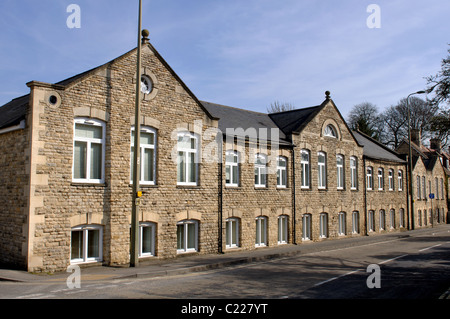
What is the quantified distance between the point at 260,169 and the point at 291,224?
372 centimetres

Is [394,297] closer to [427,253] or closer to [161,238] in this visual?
[161,238]

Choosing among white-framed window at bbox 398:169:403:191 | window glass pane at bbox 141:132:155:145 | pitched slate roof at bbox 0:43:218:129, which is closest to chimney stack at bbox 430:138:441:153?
white-framed window at bbox 398:169:403:191

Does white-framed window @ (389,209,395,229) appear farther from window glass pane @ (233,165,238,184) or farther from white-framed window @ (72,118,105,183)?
white-framed window @ (72,118,105,183)

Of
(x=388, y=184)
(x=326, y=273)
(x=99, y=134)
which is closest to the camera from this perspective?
(x=326, y=273)

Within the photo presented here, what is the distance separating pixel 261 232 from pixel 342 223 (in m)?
8.31

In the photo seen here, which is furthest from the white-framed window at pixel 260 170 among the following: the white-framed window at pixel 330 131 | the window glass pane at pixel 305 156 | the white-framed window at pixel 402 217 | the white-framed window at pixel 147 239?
the white-framed window at pixel 402 217

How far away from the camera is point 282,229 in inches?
844

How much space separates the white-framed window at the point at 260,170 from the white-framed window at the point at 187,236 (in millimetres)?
4524

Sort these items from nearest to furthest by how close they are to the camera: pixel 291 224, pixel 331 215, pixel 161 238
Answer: pixel 161 238 < pixel 291 224 < pixel 331 215

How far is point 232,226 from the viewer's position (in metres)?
18.7

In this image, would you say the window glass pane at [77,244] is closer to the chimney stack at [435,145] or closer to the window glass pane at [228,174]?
the window glass pane at [228,174]

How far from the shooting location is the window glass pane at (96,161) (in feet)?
45.7

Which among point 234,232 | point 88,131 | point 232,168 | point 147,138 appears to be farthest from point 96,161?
point 234,232
